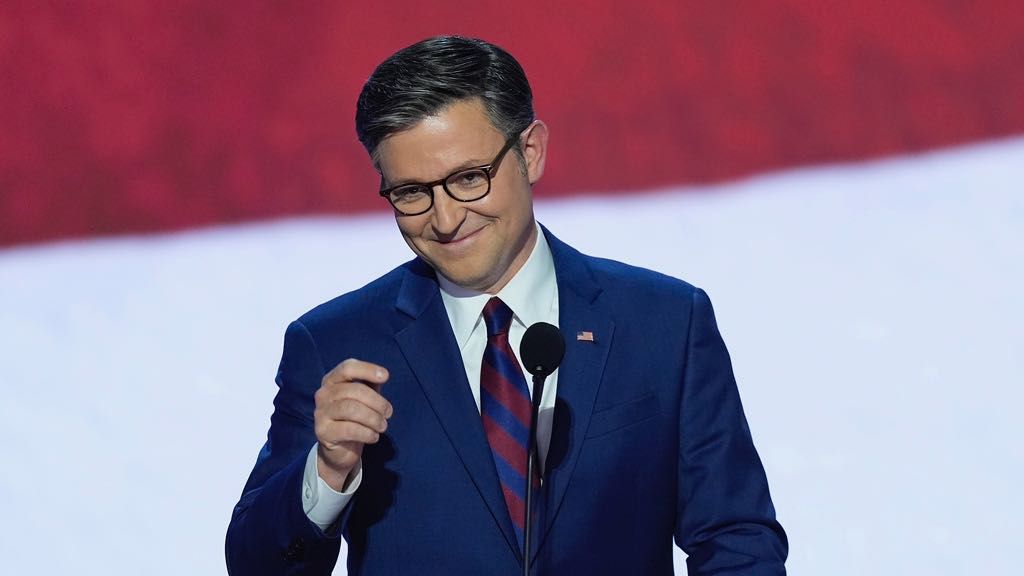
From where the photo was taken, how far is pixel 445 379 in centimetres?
153

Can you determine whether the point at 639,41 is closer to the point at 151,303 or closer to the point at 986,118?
the point at 986,118

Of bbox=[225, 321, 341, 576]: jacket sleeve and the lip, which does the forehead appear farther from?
bbox=[225, 321, 341, 576]: jacket sleeve

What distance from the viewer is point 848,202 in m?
2.42

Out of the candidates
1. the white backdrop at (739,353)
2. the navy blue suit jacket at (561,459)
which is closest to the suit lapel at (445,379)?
the navy blue suit jacket at (561,459)

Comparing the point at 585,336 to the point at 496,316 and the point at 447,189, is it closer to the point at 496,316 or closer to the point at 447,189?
the point at 496,316

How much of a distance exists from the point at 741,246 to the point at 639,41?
0.43 m

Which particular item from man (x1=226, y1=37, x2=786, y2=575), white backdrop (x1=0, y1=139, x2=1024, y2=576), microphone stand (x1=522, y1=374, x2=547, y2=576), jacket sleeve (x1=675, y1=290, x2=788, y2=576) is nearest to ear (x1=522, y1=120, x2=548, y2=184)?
man (x1=226, y1=37, x2=786, y2=575)

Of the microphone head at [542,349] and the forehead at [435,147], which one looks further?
the forehead at [435,147]

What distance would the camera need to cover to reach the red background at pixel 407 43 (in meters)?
2.46

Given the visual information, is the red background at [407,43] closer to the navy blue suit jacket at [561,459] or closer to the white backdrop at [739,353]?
the white backdrop at [739,353]

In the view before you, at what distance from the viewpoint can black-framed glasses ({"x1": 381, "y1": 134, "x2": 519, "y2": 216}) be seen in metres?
1.48

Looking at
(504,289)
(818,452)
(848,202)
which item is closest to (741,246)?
(848,202)

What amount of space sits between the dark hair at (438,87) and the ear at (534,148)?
2 cm

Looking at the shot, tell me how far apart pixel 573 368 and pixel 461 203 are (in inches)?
9.2
